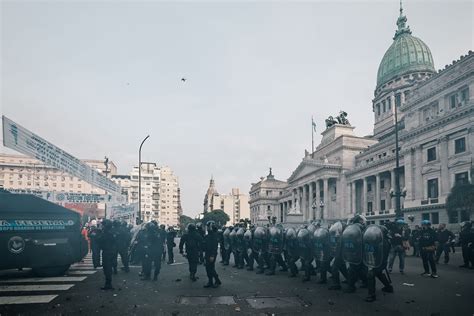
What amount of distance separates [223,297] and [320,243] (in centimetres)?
337

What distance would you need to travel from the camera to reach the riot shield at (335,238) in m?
10.0

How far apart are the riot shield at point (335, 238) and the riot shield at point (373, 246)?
1.28 meters

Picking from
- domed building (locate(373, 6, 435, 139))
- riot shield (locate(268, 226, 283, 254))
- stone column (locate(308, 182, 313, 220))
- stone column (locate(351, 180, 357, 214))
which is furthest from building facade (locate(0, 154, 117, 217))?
riot shield (locate(268, 226, 283, 254))

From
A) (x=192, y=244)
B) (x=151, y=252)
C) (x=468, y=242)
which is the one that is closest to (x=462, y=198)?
(x=468, y=242)

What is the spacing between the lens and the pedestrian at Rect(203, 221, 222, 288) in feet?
33.8

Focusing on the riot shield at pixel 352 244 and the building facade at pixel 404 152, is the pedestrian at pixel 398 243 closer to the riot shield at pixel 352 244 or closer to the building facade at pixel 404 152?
the riot shield at pixel 352 244

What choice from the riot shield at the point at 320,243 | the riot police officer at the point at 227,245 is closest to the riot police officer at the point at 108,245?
the riot shield at the point at 320,243

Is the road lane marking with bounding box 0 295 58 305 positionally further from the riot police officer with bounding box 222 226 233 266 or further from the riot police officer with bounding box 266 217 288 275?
the riot police officer with bounding box 222 226 233 266

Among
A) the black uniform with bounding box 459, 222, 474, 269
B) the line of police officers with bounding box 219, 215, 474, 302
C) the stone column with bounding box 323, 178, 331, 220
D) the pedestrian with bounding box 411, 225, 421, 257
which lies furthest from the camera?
the stone column with bounding box 323, 178, 331, 220

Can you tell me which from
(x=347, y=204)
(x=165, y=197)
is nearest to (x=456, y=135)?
(x=347, y=204)

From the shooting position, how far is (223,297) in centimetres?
873

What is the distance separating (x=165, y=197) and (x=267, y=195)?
57.2m

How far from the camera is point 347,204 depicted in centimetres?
6544

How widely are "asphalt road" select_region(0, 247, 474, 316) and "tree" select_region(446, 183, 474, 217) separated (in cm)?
1898
